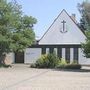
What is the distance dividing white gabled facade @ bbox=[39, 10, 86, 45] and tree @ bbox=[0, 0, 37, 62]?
9.21m

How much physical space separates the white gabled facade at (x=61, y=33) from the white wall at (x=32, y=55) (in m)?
2.16

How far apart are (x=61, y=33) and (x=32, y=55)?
5639 mm

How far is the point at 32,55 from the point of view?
61.9 m

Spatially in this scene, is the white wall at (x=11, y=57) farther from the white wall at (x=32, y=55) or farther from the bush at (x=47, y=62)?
the bush at (x=47, y=62)

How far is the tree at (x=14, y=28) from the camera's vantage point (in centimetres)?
4725

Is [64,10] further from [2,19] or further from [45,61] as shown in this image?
[2,19]

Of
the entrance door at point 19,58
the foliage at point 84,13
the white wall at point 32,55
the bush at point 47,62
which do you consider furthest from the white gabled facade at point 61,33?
the foliage at point 84,13

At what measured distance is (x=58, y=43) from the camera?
199 feet

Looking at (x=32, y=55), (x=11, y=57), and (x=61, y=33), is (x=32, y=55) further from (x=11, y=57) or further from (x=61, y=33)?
(x=61, y=33)

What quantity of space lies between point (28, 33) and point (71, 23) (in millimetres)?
11524

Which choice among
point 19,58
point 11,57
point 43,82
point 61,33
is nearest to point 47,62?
point 61,33

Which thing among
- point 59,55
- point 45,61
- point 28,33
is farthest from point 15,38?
point 59,55

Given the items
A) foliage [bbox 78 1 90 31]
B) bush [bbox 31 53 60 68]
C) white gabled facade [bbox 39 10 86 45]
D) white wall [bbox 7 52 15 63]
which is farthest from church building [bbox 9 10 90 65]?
foliage [bbox 78 1 90 31]

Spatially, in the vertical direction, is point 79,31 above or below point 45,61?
above
